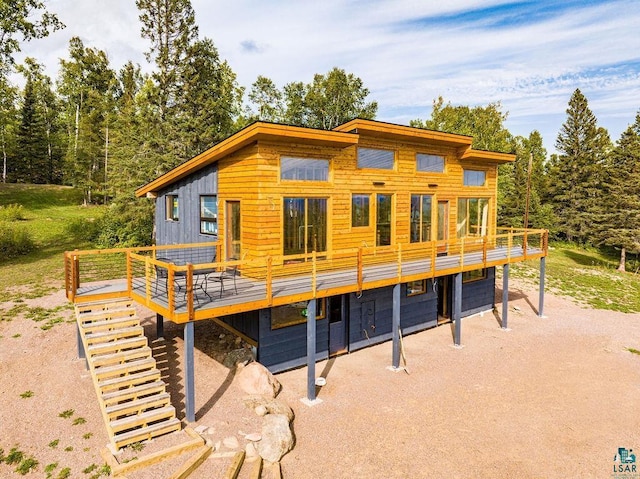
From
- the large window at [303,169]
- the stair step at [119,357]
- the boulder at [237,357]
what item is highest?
the large window at [303,169]

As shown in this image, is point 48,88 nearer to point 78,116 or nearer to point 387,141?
point 78,116

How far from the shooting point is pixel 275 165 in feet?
39.0

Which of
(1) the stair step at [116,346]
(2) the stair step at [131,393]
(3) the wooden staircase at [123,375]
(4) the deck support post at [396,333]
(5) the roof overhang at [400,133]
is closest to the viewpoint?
(3) the wooden staircase at [123,375]

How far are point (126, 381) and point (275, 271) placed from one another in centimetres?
473

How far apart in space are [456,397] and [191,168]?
1107 cm

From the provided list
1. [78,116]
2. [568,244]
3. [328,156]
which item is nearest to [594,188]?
[568,244]

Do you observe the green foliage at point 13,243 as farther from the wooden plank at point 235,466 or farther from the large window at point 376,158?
the wooden plank at point 235,466

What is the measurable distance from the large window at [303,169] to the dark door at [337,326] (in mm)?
3943

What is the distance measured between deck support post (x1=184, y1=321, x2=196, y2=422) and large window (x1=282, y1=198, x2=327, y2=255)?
13.7 feet

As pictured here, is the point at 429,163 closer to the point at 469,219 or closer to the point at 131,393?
the point at 469,219

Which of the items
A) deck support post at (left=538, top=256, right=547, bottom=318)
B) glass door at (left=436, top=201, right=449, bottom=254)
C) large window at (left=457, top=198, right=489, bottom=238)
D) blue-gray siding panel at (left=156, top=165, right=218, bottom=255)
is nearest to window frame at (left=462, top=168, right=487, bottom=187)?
large window at (left=457, top=198, right=489, bottom=238)

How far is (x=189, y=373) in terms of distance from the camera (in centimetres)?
884

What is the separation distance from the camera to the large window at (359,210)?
13.9 metres

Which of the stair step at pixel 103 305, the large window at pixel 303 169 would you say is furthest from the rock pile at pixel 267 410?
the large window at pixel 303 169
